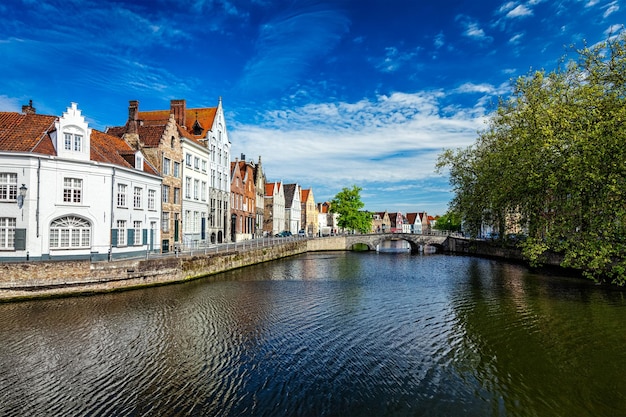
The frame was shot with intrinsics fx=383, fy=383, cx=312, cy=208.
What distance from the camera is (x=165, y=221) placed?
102 ft

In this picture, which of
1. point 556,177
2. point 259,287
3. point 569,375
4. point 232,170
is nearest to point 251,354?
point 569,375

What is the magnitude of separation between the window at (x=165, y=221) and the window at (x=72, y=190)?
876 cm

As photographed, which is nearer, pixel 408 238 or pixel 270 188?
pixel 408 238

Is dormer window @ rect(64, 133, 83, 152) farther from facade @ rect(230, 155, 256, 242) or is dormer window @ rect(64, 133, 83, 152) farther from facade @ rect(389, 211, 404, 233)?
facade @ rect(389, 211, 404, 233)

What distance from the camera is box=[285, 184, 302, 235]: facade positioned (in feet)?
256

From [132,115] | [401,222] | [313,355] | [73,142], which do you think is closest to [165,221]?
[132,115]

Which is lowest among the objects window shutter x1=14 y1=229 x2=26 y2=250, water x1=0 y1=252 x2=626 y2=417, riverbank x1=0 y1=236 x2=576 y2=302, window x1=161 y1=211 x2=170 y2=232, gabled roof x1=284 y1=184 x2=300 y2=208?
water x1=0 y1=252 x2=626 y2=417

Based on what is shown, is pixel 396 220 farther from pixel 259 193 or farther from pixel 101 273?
pixel 101 273

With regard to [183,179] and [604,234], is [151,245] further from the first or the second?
[604,234]

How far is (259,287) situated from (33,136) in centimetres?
1520

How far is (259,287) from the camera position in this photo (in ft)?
77.3

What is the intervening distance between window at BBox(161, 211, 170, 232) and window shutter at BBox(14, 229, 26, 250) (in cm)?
1077

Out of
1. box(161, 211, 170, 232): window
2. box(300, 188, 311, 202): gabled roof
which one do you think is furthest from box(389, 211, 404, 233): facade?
box(161, 211, 170, 232): window

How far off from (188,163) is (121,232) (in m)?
12.0
